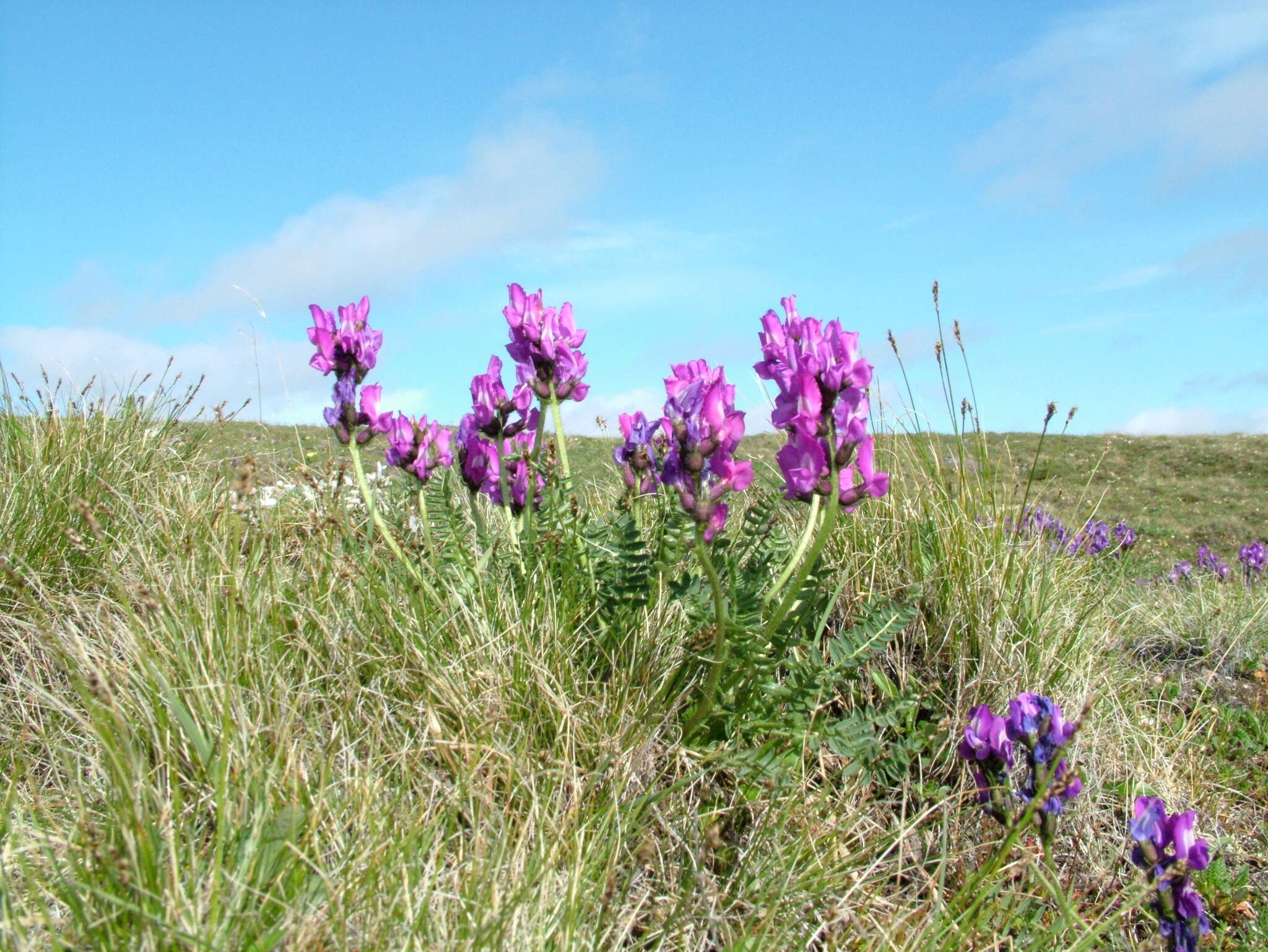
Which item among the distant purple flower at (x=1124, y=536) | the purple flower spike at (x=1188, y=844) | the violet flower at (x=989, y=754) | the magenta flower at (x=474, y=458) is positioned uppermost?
the magenta flower at (x=474, y=458)

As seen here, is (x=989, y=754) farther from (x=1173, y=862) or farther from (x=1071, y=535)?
(x=1071, y=535)

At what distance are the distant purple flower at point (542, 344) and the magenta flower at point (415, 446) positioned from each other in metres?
0.43

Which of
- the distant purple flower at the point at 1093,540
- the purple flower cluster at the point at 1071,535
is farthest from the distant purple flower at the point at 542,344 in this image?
the distant purple flower at the point at 1093,540

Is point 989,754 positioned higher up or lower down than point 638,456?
lower down

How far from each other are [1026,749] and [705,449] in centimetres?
113

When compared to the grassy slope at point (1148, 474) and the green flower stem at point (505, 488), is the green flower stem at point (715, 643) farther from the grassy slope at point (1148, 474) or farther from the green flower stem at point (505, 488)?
the grassy slope at point (1148, 474)

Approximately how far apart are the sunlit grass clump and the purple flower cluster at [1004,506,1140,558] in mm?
309

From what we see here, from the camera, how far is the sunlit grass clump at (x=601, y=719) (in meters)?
1.90

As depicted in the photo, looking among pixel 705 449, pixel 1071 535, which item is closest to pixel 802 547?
pixel 705 449

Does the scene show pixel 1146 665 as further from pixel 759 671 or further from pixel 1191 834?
pixel 759 671

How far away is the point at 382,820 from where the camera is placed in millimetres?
2074

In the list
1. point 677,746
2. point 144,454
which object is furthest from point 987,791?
point 144,454

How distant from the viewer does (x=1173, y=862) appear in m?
2.20

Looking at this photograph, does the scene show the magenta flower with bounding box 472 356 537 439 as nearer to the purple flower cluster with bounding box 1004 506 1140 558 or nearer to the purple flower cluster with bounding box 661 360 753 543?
the purple flower cluster with bounding box 661 360 753 543
